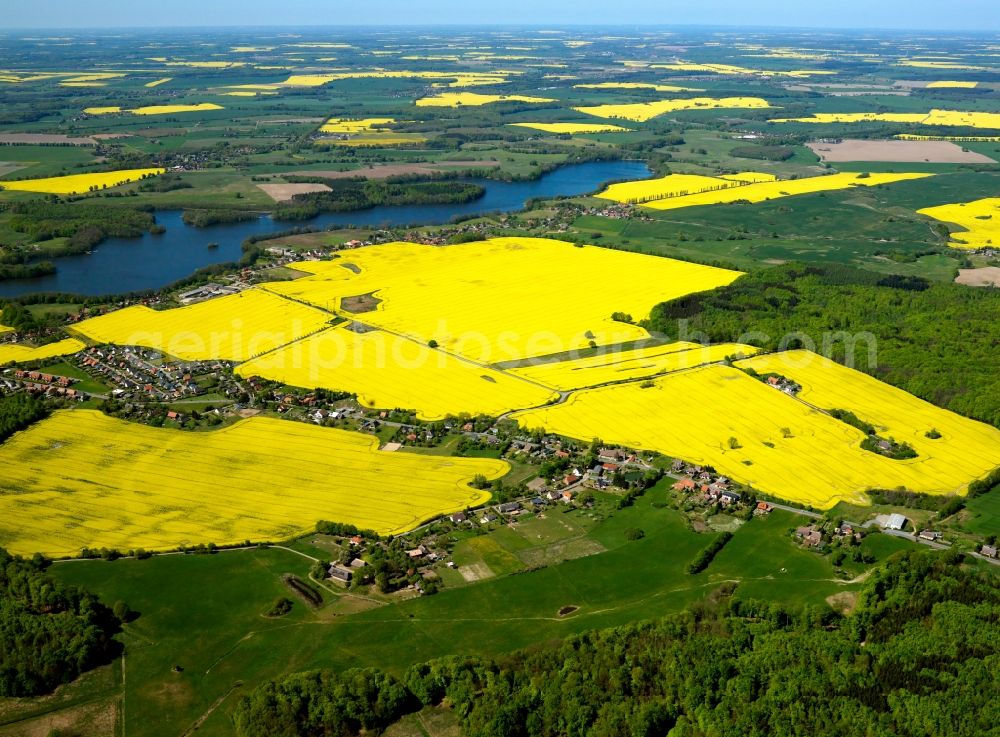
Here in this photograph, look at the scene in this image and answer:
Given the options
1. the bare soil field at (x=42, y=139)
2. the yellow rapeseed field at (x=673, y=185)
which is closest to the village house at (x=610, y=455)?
the yellow rapeseed field at (x=673, y=185)

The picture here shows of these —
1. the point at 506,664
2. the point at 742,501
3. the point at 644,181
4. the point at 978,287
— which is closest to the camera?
the point at 506,664

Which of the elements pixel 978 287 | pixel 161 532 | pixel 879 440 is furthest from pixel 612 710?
pixel 978 287

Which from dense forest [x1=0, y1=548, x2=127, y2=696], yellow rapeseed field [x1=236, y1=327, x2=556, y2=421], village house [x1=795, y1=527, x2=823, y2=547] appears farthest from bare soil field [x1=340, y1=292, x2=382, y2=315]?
village house [x1=795, y1=527, x2=823, y2=547]

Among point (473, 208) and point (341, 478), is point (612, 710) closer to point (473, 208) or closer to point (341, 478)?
point (341, 478)

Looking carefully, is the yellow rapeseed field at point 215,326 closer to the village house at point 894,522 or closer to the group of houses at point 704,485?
the group of houses at point 704,485

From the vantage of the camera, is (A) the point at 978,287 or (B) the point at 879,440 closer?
(B) the point at 879,440

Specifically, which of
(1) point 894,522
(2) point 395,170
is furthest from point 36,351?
(2) point 395,170

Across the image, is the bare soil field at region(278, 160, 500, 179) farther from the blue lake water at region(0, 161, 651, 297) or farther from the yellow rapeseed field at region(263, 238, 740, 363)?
the yellow rapeseed field at region(263, 238, 740, 363)

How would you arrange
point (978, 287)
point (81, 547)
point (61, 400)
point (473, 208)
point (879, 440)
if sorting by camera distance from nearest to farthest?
point (81, 547) < point (879, 440) < point (61, 400) < point (978, 287) < point (473, 208)
